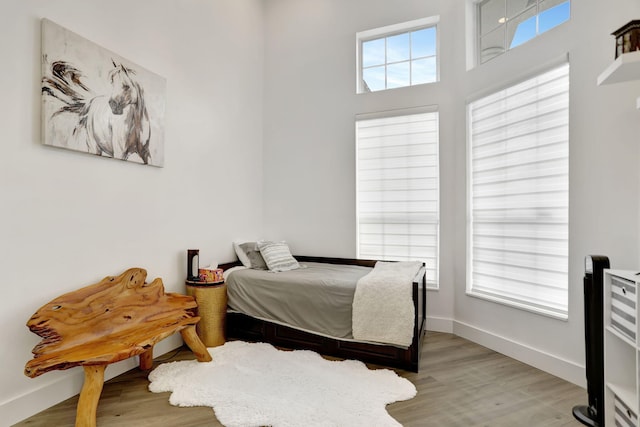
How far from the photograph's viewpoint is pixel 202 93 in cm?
329

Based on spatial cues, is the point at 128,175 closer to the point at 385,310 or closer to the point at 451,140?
the point at 385,310

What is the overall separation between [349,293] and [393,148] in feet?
5.72

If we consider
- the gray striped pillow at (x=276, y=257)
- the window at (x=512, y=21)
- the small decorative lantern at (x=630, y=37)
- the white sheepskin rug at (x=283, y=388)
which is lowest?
the white sheepskin rug at (x=283, y=388)

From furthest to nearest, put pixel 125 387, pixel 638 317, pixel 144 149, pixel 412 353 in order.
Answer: pixel 144 149 < pixel 412 353 < pixel 125 387 < pixel 638 317

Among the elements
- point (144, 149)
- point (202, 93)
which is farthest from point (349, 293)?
point (202, 93)

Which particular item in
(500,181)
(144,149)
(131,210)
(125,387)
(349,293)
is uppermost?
(144,149)

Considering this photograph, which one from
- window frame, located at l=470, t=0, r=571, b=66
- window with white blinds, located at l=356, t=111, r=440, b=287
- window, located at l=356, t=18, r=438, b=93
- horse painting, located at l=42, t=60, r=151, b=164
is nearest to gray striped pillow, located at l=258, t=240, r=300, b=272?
window with white blinds, located at l=356, t=111, r=440, b=287

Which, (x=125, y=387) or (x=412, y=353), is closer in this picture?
(x=125, y=387)

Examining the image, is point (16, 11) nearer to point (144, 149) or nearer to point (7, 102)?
point (7, 102)

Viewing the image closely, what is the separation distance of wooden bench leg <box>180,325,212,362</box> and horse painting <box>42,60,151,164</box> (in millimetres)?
1352

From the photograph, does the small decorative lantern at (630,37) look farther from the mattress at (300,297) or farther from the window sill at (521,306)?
the mattress at (300,297)

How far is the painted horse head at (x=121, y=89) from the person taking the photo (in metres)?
2.42

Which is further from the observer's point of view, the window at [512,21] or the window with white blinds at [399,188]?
the window with white blinds at [399,188]

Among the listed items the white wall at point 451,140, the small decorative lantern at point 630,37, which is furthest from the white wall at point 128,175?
the small decorative lantern at point 630,37
